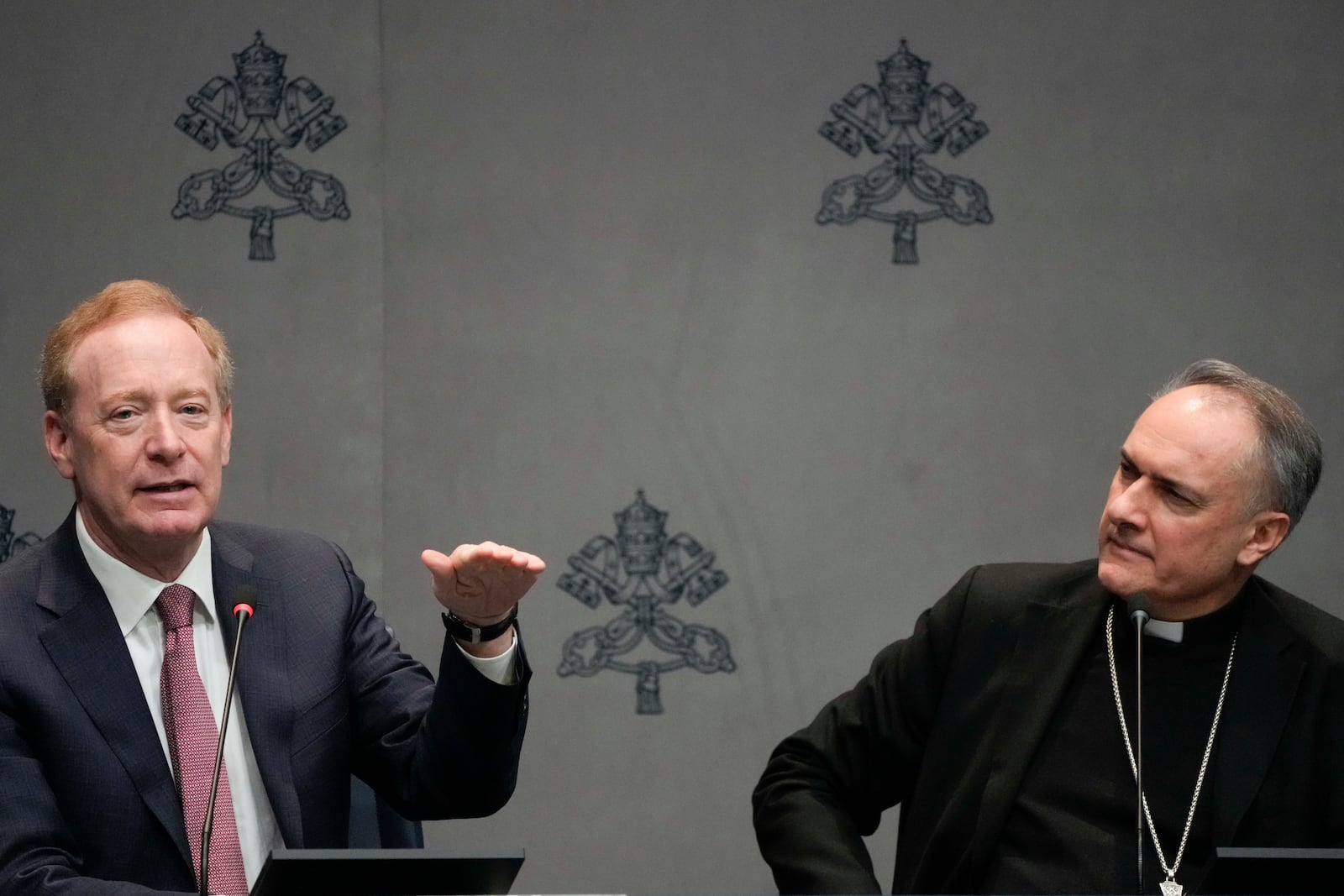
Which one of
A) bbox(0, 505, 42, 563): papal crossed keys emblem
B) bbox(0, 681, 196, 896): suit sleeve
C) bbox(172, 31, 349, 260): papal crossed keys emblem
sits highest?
bbox(172, 31, 349, 260): papal crossed keys emblem

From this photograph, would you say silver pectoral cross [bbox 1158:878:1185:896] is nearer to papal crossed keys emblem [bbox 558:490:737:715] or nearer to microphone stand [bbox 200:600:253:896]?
microphone stand [bbox 200:600:253:896]

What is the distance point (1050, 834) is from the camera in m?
2.30

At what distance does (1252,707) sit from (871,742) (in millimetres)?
601

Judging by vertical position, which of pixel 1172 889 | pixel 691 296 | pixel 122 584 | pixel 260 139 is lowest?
pixel 1172 889

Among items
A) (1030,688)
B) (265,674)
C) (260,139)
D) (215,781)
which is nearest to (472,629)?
(265,674)

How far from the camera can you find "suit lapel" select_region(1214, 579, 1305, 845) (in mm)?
2246

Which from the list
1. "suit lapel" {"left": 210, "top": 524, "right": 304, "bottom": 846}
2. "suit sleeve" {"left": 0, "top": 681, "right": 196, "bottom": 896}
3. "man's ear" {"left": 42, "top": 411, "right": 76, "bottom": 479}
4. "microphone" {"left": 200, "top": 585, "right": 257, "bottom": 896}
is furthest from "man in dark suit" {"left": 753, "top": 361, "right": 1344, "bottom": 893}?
"man's ear" {"left": 42, "top": 411, "right": 76, "bottom": 479}

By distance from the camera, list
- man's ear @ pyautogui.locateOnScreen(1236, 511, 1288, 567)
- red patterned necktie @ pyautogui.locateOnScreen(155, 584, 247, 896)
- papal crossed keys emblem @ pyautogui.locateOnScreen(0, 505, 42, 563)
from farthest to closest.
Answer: papal crossed keys emblem @ pyautogui.locateOnScreen(0, 505, 42, 563)
man's ear @ pyautogui.locateOnScreen(1236, 511, 1288, 567)
red patterned necktie @ pyautogui.locateOnScreen(155, 584, 247, 896)

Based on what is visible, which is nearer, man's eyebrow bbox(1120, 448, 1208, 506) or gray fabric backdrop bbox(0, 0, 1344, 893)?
man's eyebrow bbox(1120, 448, 1208, 506)

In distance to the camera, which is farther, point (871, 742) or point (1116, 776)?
point (871, 742)

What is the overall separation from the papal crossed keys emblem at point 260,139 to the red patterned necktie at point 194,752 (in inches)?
59.2

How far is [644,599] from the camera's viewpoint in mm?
3594

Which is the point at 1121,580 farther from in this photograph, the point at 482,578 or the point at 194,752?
the point at 194,752

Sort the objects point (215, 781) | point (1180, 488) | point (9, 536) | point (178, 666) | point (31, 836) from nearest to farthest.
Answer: point (215, 781)
point (31, 836)
point (178, 666)
point (1180, 488)
point (9, 536)
